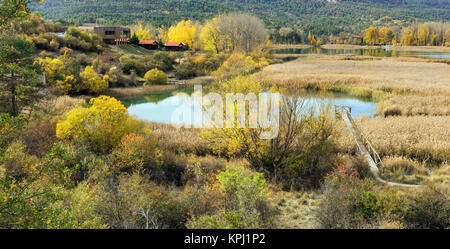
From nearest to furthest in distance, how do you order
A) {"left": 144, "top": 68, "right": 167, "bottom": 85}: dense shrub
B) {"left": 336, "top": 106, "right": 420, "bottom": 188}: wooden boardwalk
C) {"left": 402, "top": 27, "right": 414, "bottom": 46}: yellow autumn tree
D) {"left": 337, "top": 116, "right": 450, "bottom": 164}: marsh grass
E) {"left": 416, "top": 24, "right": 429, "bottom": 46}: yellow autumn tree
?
{"left": 336, "top": 106, "right": 420, "bottom": 188}: wooden boardwalk
{"left": 337, "top": 116, "right": 450, "bottom": 164}: marsh grass
{"left": 144, "top": 68, "right": 167, "bottom": 85}: dense shrub
{"left": 416, "top": 24, "right": 429, "bottom": 46}: yellow autumn tree
{"left": 402, "top": 27, "right": 414, "bottom": 46}: yellow autumn tree

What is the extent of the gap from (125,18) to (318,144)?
11534 centimetres

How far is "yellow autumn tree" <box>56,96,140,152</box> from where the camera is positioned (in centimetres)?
1491

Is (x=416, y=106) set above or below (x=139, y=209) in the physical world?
above

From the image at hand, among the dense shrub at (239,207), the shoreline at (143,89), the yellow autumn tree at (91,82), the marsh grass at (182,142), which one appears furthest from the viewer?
the shoreline at (143,89)

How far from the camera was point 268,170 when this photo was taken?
1356 cm

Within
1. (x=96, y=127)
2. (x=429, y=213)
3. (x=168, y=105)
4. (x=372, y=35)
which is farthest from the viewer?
(x=372, y=35)

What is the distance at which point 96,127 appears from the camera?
15133mm

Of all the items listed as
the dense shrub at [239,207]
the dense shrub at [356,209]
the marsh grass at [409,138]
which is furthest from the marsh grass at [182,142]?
the dense shrub at [356,209]

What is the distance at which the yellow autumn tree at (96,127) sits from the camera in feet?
48.9

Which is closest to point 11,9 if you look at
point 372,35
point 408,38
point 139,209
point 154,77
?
point 139,209

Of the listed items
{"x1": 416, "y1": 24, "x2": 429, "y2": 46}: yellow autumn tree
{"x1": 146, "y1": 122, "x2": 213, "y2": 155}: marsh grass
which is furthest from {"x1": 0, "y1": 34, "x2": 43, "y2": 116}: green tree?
{"x1": 416, "y1": 24, "x2": 429, "y2": 46}: yellow autumn tree

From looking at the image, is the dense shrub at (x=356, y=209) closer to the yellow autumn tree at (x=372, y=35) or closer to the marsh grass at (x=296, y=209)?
the marsh grass at (x=296, y=209)

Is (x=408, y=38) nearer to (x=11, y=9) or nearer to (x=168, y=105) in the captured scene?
(x=168, y=105)

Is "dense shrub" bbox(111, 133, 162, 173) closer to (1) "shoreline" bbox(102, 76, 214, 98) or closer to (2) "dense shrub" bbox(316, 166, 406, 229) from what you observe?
(2) "dense shrub" bbox(316, 166, 406, 229)
